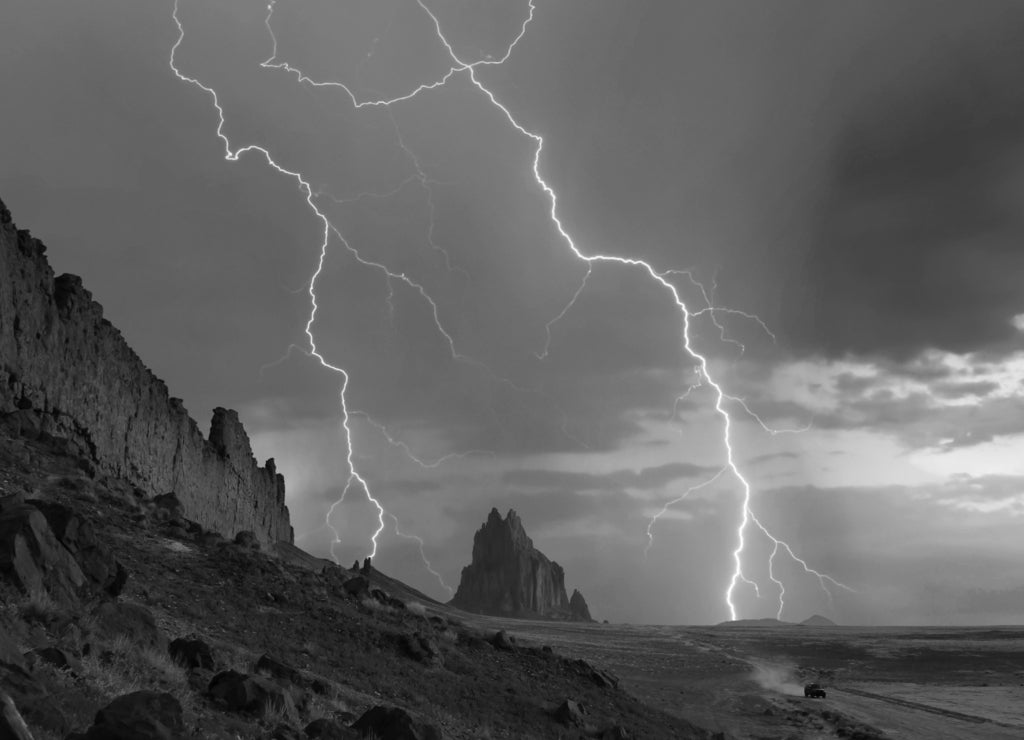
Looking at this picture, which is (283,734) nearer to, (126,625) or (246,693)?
(246,693)

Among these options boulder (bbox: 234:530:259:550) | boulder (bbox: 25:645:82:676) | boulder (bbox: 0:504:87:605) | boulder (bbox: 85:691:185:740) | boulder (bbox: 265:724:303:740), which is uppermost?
boulder (bbox: 234:530:259:550)

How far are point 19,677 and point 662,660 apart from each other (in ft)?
159

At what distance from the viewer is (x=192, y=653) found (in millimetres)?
12125

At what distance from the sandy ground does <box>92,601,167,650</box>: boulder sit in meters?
21.4

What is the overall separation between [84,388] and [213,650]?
777 inches

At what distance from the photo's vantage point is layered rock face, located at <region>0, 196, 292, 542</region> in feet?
80.9

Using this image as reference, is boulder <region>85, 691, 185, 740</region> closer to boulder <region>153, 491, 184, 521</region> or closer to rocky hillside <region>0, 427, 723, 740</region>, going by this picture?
rocky hillside <region>0, 427, 723, 740</region>

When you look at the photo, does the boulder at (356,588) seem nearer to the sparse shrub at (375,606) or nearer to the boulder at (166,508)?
the sparse shrub at (375,606)

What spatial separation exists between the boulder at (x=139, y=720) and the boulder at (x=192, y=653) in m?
5.07

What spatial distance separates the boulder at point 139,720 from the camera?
655 centimetres

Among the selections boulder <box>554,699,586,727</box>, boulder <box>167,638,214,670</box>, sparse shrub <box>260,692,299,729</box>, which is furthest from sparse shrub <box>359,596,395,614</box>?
sparse shrub <box>260,692,299,729</box>

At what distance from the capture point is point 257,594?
20.3m

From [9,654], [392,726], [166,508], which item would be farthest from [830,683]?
[9,654]

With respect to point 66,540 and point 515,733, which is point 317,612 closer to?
point 515,733
